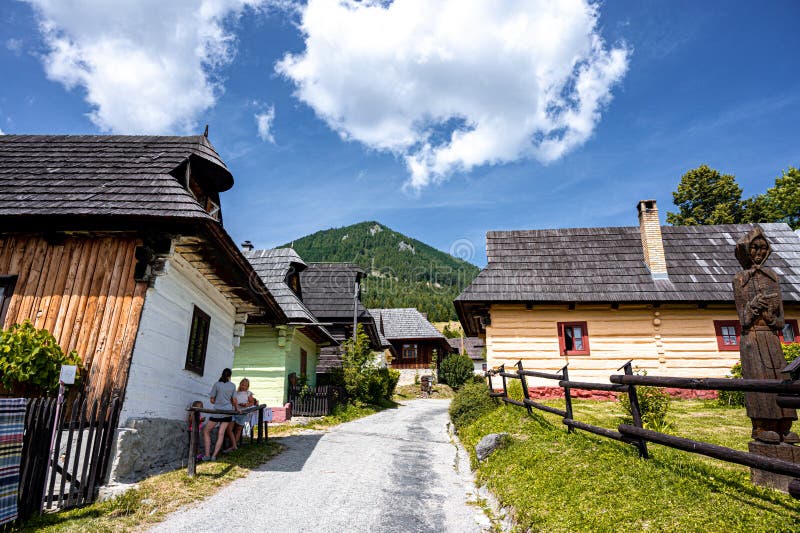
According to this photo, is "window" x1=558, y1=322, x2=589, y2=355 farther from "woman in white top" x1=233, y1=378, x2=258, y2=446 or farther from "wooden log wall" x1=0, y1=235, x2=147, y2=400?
"wooden log wall" x1=0, y1=235, x2=147, y2=400

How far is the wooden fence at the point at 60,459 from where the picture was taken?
4945 millimetres

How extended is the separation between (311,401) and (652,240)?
14.0m

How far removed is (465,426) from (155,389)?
791cm

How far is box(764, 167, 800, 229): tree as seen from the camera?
28.9 metres

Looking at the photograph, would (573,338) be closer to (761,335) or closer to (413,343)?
(761,335)

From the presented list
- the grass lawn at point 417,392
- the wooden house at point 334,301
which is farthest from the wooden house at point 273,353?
the grass lawn at point 417,392

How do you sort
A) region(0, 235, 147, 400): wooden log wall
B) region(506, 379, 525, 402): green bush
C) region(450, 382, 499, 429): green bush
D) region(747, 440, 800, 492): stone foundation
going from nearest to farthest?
1. region(747, 440, 800, 492): stone foundation
2. region(0, 235, 147, 400): wooden log wall
3. region(450, 382, 499, 429): green bush
4. region(506, 379, 525, 402): green bush

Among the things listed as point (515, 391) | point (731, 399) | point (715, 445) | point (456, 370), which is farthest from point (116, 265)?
point (456, 370)

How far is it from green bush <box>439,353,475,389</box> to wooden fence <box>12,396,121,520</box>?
29108 mm

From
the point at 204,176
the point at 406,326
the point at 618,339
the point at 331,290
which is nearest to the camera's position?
the point at 204,176

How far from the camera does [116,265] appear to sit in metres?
7.30

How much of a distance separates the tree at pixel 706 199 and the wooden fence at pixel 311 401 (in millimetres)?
28685

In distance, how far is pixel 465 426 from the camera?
40.3 ft

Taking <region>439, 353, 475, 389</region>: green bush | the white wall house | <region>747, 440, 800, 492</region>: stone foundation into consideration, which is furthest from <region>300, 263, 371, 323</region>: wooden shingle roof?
<region>747, 440, 800, 492</region>: stone foundation
